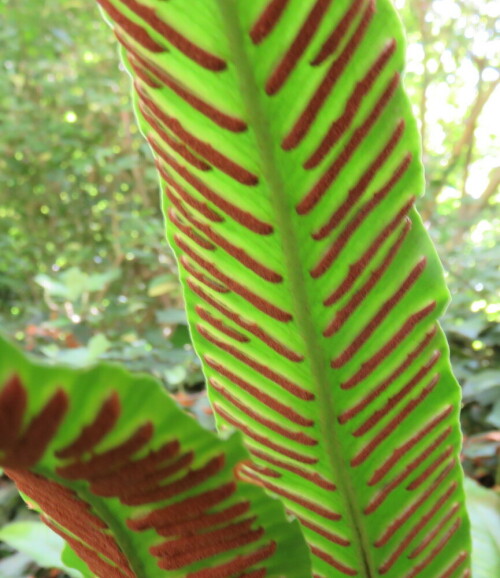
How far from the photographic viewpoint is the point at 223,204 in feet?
1.30

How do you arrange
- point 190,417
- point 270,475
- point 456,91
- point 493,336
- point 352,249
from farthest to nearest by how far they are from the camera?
point 456,91 → point 493,336 → point 270,475 → point 352,249 → point 190,417

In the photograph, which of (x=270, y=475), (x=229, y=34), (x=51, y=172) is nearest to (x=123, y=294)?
(x=51, y=172)

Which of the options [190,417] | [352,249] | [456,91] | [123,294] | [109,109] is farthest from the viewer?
[456,91]

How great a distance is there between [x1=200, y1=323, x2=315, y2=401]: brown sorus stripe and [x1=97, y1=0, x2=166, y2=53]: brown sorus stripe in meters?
0.23

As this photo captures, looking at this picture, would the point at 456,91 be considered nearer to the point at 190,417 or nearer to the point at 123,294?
the point at 123,294

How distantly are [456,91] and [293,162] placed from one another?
3432 millimetres

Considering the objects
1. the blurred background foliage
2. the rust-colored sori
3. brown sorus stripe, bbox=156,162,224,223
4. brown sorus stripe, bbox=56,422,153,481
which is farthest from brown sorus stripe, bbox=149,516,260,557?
the blurred background foliage

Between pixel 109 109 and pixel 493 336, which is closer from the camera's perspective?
pixel 493 336

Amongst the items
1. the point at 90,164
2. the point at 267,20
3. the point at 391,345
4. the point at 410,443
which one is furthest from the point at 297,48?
the point at 90,164

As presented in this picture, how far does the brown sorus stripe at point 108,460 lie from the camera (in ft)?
0.91

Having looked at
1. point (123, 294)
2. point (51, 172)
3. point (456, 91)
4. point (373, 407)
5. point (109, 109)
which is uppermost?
point (373, 407)

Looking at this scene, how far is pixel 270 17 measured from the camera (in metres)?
0.32

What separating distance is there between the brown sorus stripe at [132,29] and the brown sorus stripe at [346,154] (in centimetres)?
13

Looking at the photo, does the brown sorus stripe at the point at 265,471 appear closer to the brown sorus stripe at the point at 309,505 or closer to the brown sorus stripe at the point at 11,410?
the brown sorus stripe at the point at 309,505
